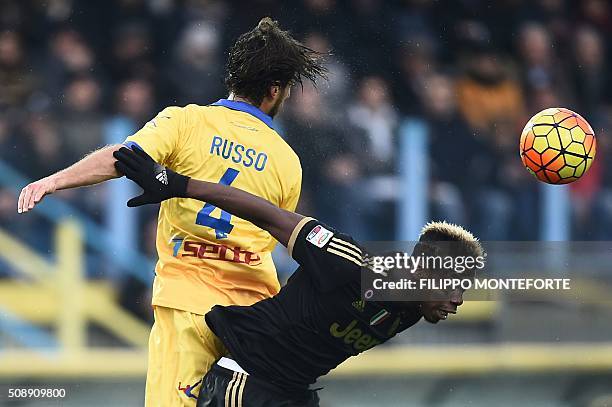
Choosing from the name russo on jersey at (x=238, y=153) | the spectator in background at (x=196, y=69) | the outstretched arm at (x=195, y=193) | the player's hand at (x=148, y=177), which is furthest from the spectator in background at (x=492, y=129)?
the player's hand at (x=148, y=177)

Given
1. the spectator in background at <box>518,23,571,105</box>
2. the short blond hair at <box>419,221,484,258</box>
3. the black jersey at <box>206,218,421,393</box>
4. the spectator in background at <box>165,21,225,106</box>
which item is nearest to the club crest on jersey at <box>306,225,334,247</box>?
the black jersey at <box>206,218,421,393</box>

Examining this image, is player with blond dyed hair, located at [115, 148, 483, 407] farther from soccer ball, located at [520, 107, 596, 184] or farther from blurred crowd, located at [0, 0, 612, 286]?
blurred crowd, located at [0, 0, 612, 286]

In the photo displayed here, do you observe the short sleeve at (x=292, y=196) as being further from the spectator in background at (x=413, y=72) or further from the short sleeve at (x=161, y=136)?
the spectator in background at (x=413, y=72)

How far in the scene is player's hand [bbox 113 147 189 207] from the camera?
11.7ft

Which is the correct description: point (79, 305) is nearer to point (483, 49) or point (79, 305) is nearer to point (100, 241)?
point (100, 241)

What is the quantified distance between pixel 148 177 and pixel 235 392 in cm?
87

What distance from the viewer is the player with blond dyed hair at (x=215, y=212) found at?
406 centimetres

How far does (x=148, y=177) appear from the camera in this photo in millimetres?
3574

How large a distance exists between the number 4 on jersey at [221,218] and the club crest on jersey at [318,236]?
1.45 feet

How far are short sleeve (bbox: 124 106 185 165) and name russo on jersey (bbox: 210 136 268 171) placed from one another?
0.53 ft

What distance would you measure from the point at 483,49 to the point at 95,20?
2.91 meters

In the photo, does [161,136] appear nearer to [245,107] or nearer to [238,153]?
[238,153]

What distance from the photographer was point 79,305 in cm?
697

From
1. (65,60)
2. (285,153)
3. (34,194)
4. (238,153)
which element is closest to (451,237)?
(285,153)
